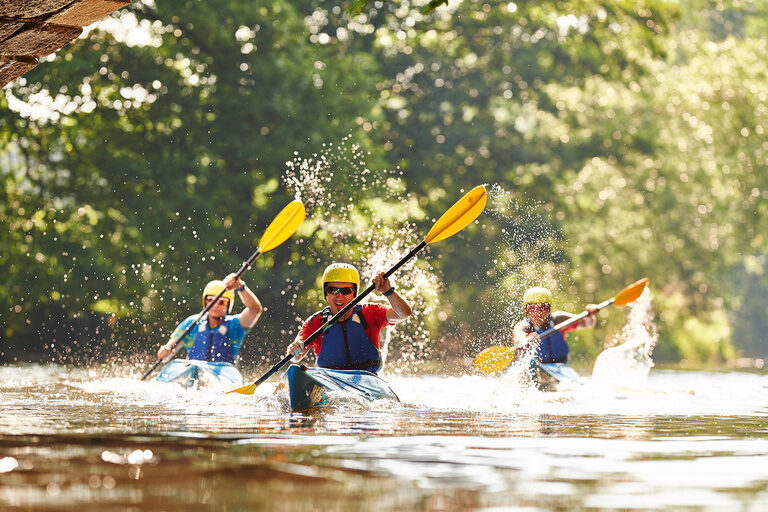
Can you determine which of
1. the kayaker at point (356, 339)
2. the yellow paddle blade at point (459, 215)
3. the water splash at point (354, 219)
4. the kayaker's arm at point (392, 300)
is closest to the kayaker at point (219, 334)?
the kayaker at point (356, 339)

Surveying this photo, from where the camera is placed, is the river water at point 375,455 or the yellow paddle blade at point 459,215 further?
the yellow paddle blade at point 459,215

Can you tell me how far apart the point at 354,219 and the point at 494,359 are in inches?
413

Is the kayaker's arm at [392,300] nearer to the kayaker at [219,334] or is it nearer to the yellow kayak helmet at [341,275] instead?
the yellow kayak helmet at [341,275]

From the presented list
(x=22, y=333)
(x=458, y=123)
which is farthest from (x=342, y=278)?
(x=458, y=123)

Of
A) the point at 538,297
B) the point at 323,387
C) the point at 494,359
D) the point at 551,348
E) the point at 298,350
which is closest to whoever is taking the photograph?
the point at 323,387

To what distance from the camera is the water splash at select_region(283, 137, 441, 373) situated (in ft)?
68.8

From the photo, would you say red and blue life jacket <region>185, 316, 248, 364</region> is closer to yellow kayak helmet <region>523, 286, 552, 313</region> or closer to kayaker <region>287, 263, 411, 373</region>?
kayaker <region>287, 263, 411, 373</region>

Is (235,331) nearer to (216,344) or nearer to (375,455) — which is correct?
(216,344)

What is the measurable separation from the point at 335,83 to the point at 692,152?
8817 millimetres

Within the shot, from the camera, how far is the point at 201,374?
33.1ft

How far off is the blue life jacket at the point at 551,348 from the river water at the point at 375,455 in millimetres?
2066

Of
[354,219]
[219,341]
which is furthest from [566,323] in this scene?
[354,219]

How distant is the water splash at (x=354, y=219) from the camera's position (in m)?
21.0

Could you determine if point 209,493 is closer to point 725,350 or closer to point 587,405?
point 587,405
